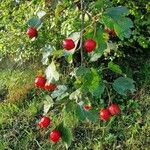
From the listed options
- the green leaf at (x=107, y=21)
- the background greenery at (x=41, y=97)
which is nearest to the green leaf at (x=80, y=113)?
the green leaf at (x=107, y=21)

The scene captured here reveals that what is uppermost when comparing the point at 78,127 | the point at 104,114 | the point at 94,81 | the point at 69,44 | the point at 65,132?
the point at 69,44

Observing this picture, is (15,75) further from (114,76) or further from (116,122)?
(116,122)

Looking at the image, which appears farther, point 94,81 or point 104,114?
point 104,114

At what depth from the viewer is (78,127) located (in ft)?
15.0

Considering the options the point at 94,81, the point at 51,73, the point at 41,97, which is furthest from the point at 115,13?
the point at 41,97

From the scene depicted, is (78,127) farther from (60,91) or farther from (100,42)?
(100,42)

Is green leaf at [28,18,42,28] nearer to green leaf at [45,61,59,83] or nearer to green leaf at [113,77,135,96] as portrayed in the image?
green leaf at [45,61,59,83]

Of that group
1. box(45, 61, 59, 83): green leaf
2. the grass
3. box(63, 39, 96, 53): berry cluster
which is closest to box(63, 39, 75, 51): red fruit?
box(63, 39, 96, 53): berry cluster

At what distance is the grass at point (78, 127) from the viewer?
4.25 metres

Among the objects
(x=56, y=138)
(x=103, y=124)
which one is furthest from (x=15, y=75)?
(x=56, y=138)

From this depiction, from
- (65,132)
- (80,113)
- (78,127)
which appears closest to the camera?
(80,113)

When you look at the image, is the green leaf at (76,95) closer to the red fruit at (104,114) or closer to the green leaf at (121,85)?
the green leaf at (121,85)

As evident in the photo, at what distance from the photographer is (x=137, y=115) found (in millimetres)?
4469

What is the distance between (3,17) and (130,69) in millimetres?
1595
